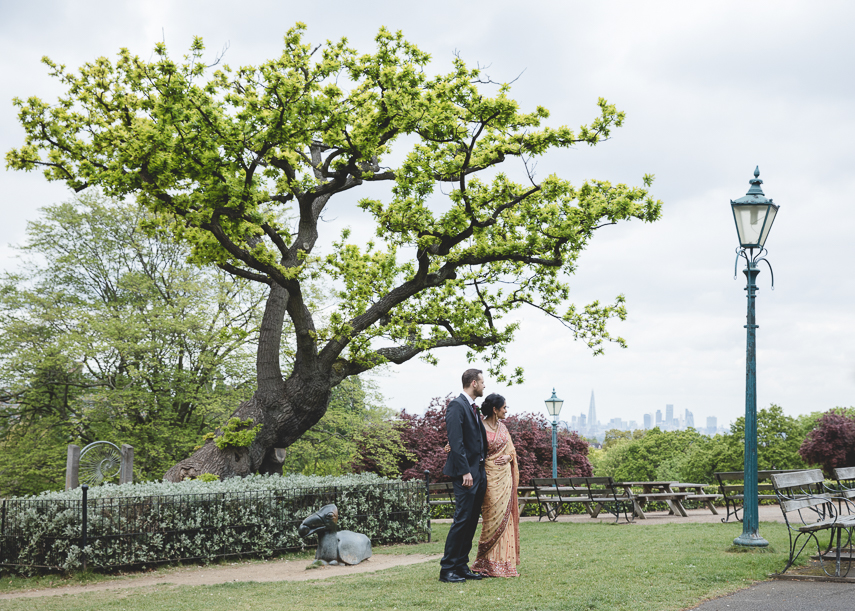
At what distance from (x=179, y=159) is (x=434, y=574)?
27.1ft

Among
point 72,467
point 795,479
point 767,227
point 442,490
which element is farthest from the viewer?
point 442,490

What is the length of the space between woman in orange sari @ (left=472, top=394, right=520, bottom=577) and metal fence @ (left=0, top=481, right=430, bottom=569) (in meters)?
4.58

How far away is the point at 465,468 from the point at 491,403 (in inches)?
32.2

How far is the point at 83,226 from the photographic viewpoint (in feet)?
80.3

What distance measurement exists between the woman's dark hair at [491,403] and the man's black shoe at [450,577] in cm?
161

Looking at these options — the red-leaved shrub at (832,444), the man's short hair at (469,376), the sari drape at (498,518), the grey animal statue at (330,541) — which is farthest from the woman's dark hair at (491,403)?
the red-leaved shrub at (832,444)

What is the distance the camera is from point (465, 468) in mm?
A: 6879

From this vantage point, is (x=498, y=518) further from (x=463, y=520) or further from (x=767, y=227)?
(x=767, y=227)

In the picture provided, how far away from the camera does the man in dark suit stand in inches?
273

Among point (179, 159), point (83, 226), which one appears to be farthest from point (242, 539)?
point (83, 226)

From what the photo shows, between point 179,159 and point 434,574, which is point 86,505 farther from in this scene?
point 179,159

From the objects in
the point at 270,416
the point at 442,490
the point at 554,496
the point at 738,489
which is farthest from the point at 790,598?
the point at 738,489

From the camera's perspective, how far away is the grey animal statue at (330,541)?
10.1m

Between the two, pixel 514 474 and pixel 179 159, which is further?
pixel 179 159
